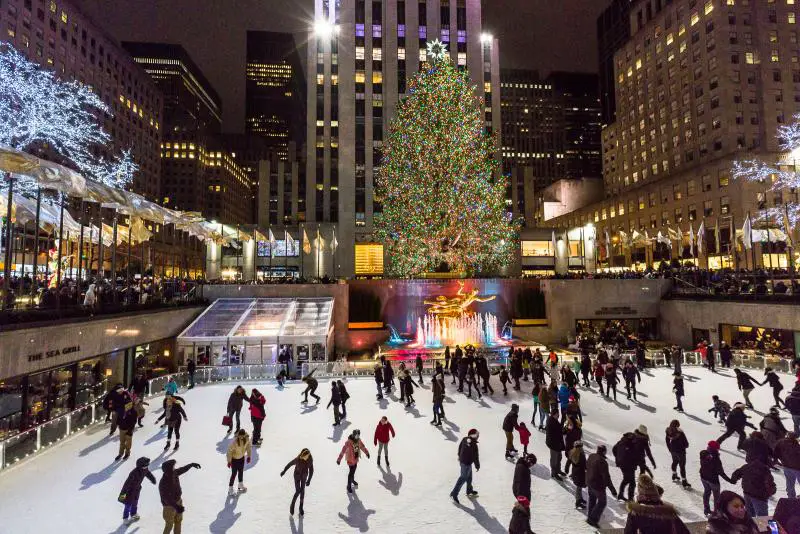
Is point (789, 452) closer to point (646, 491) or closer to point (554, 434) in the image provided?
point (554, 434)

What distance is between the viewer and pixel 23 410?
14047 mm

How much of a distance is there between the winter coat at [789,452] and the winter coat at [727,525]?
3.72 meters

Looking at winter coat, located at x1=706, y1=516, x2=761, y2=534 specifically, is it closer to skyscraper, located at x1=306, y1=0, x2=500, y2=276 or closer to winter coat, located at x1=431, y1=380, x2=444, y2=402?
winter coat, located at x1=431, y1=380, x2=444, y2=402

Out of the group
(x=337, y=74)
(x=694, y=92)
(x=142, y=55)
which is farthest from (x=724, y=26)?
(x=142, y=55)

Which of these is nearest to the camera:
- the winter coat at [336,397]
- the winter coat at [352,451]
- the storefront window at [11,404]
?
the winter coat at [352,451]

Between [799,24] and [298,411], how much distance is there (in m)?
81.0

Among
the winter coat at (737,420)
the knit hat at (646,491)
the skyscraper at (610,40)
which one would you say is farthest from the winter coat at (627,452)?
the skyscraper at (610,40)

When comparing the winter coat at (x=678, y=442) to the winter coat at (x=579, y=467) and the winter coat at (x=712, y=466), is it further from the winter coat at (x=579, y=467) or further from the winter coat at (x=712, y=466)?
the winter coat at (x=579, y=467)

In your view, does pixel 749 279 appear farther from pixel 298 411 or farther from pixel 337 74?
pixel 337 74

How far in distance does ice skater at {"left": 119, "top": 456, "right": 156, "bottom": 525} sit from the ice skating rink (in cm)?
28

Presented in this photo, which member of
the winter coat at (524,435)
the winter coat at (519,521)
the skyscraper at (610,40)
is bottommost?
the winter coat at (524,435)

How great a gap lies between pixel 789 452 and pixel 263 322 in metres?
22.9

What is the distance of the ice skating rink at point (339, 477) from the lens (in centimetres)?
757

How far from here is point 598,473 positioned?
7.05m
